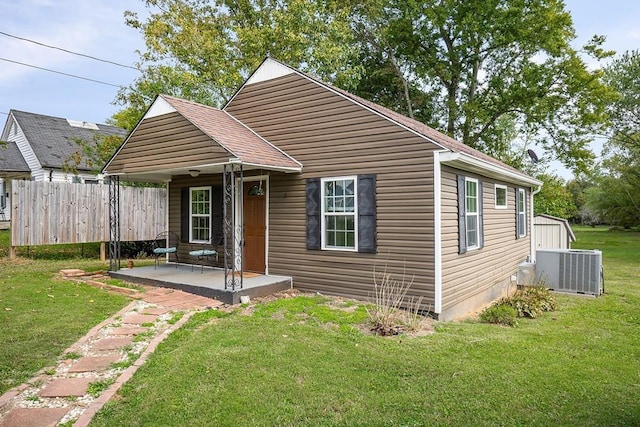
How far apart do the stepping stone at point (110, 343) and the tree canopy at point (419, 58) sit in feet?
40.5

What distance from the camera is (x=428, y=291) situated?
6820 mm

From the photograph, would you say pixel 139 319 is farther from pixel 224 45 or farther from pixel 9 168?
pixel 9 168

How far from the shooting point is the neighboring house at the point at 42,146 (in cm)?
1988

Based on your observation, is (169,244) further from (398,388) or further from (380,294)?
(398,388)

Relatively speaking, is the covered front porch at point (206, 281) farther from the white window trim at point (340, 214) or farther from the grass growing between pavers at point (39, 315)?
the white window trim at point (340, 214)

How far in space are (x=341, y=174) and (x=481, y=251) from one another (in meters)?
3.51

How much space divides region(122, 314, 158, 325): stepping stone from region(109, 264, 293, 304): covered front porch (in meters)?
1.22

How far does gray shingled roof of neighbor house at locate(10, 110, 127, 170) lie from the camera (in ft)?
66.0

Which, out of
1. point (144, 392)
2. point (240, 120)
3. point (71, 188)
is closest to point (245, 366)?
point (144, 392)

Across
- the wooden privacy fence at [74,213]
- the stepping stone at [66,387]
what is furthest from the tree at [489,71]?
the stepping stone at [66,387]

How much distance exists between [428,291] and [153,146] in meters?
5.96

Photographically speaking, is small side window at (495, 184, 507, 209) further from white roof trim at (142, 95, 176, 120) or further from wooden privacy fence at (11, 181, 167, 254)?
wooden privacy fence at (11, 181, 167, 254)

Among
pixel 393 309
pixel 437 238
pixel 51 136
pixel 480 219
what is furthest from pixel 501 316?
pixel 51 136

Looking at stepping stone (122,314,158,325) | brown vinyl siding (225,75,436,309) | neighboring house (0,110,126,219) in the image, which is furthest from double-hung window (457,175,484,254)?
neighboring house (0,110,126,219)
